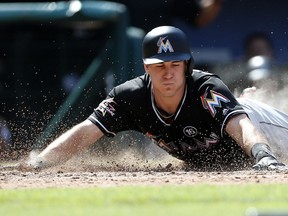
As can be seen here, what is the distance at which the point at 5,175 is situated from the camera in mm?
6371

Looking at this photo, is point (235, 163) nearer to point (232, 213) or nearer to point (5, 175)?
point (5, 175)

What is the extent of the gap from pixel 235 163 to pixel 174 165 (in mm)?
806

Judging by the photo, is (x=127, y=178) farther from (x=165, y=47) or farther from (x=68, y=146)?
(x=165, y=47)

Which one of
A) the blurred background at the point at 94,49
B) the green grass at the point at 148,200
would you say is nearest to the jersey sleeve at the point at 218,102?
the green grass at the point at 148,200

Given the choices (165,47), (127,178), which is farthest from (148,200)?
(165,47)

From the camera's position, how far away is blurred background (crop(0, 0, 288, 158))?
30.8 ft

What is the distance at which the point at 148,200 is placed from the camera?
4.38 meters

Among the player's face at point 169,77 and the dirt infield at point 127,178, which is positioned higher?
the player's face at point 169,77

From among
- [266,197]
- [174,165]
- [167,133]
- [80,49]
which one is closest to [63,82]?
[80,49]

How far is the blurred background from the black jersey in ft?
7.53

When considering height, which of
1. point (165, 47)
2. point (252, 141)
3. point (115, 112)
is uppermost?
point (165, 47)

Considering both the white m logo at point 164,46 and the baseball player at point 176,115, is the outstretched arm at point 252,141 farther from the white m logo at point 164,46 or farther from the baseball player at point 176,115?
the white m logo at point 164,46

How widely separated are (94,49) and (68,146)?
10.8ft

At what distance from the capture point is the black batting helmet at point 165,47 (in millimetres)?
6492
